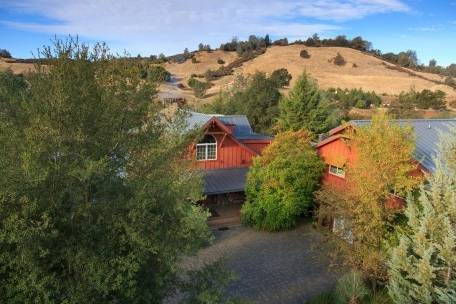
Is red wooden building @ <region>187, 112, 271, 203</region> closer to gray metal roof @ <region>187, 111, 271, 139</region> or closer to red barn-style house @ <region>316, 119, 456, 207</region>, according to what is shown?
gray metal roof @ <region>187, 111, 271, 139</region>

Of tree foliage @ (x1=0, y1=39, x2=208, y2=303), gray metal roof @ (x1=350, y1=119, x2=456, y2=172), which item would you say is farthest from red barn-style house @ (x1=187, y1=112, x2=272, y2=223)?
tree foliage @ (x1=0, y1=39, x2=208, y2=303)

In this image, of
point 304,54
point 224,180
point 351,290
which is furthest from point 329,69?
point 351,290

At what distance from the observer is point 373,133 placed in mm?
16172

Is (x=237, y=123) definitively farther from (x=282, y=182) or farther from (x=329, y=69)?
(x=329, y=69)

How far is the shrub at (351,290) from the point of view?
50.1ft

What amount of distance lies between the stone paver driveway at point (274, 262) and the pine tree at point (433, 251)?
16.7ft

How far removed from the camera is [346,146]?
75.3 ft

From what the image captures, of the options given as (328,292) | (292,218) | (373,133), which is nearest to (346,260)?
(328,292)

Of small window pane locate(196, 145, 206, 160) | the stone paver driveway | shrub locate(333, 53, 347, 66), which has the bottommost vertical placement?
the stone paver driveway

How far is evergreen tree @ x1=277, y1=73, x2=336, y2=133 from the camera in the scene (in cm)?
4241

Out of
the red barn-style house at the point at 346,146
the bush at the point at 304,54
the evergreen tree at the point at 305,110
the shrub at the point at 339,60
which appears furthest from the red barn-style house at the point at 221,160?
the bush at the point at 304,54

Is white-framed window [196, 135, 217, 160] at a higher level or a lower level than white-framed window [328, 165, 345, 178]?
higher

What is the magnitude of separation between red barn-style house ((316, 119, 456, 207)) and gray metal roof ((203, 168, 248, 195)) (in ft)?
18.4

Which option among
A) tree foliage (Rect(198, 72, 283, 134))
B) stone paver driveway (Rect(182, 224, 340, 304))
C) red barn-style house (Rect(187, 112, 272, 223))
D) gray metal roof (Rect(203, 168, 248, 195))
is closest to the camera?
stone paver driveway (Rect(182, 224, 340, 304))
